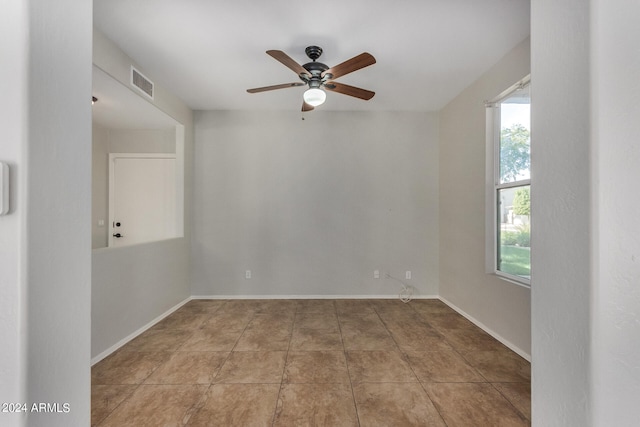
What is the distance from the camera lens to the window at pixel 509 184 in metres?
2.66

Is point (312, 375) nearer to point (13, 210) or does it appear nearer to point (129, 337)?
point (129, 337)

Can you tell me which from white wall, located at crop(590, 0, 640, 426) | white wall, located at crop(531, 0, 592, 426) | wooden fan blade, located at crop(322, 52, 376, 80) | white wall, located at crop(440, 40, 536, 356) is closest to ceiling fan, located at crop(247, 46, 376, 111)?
wooden fan blade, located at crop(322, 52, 376, 80)

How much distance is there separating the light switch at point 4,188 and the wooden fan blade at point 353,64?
6.97ft

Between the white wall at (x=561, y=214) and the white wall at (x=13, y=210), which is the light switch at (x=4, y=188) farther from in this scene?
the white wall at (x=561, y=214)

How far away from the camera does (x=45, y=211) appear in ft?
2.00

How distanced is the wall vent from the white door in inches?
50.1

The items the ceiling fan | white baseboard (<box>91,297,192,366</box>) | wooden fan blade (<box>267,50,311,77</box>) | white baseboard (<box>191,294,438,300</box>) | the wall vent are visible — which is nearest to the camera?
wooden fan blade (<box>267,50,311,77</box>)

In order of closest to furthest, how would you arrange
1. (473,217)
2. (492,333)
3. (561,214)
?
(561,214), (492,333), (473,217)

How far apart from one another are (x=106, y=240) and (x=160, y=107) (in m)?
2.26

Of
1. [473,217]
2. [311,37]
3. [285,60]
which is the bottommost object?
[473,217]

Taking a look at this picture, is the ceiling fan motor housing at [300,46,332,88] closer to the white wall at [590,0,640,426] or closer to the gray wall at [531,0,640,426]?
the gray wall at [531,0,640,426]

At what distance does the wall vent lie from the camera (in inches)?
112

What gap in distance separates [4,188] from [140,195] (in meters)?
4.25

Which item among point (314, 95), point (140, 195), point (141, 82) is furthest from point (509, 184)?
point (140, 195)
